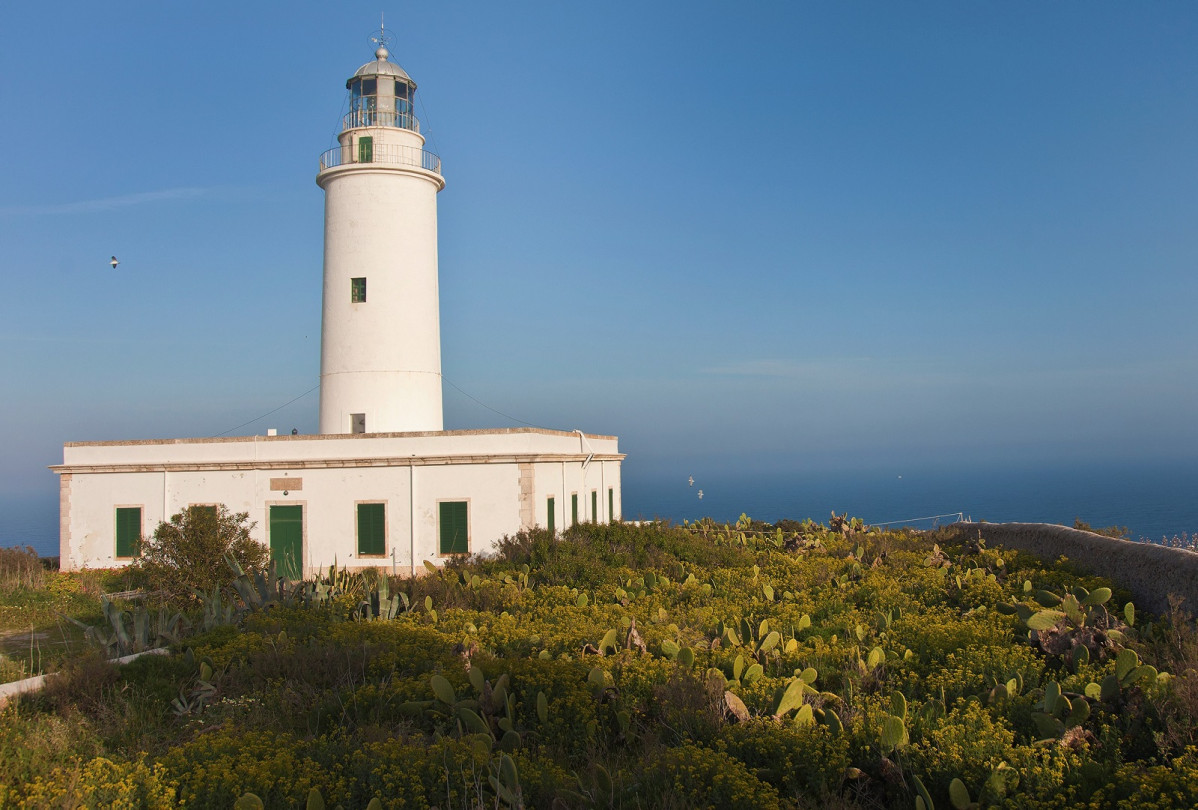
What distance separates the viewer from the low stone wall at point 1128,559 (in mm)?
9125

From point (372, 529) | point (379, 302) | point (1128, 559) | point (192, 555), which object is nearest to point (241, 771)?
point (1128, 559)

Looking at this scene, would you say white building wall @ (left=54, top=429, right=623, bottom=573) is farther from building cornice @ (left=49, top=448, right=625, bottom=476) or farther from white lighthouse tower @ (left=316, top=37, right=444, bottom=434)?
white lighthouse tower @ (left=316, top=37, right=444, bottom=434)

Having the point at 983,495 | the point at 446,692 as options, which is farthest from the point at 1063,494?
the point at 446,692

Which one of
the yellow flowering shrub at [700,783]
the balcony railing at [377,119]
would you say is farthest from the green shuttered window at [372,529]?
the yellow flowering shrub at [700,783]

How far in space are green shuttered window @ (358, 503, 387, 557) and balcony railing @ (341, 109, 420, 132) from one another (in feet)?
32.2

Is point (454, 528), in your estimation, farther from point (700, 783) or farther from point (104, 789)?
point (700, 783)

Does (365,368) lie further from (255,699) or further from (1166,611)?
(1166,611)

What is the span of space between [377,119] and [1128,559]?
19202 millimetres

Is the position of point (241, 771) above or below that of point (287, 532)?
below

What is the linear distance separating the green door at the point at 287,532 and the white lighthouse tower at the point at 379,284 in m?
2.45

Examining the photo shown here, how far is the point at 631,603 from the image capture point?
11.9m

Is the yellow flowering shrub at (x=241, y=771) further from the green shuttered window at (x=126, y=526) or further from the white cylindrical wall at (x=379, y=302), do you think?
the green shuttered window at (x=126, y=526)

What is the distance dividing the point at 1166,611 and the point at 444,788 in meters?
7.68

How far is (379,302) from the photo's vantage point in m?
21.4
